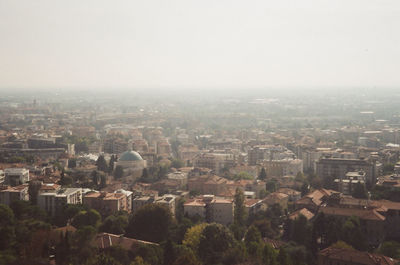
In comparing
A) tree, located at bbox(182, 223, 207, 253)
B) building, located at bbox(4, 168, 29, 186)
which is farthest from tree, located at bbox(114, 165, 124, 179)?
tree, located at bbox(182, 223, 207, 253)

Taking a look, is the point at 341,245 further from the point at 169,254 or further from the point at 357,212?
the point at 169,254

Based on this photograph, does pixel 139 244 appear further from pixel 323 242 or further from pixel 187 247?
pixel 323 242

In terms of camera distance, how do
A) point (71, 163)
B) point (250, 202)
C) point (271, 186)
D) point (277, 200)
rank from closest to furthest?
point (250, 202)
point (277, 200)
point (271, 186)
point (71, 163)

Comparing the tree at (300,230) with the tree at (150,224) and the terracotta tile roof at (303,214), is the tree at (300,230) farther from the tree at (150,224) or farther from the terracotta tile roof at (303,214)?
the tree at (150,224)

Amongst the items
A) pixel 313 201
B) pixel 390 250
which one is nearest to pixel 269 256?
pixel 390 250

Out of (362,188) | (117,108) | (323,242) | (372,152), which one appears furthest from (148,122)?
(323,242)
